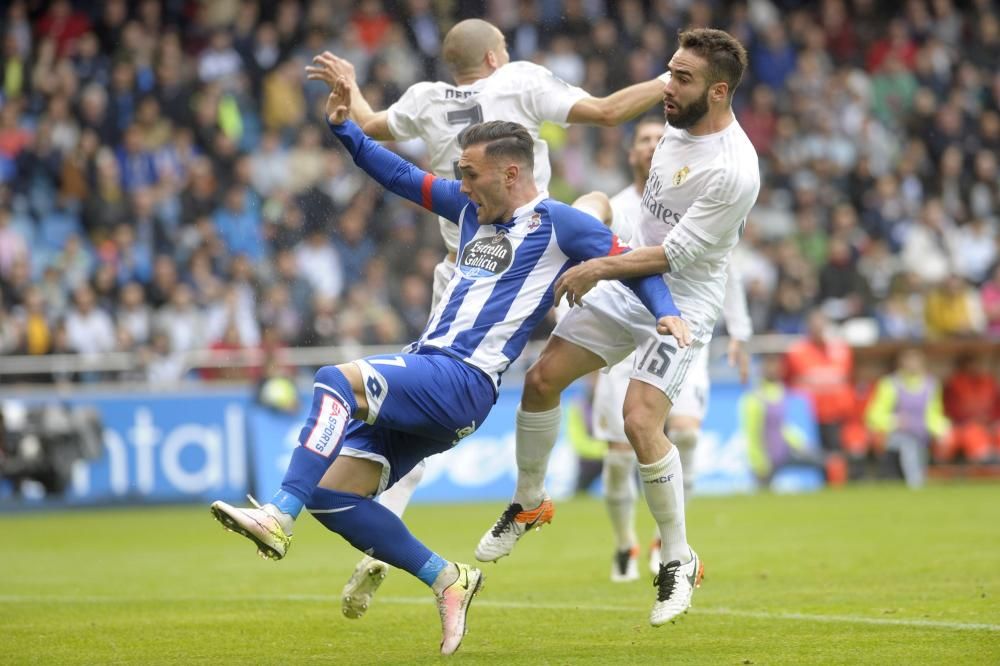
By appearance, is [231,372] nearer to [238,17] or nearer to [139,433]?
[139,433]

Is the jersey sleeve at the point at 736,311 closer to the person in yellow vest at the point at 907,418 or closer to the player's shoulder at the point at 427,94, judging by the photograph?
the player's shoulder at the point at 427,94

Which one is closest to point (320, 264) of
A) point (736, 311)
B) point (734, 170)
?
point (736, 311)

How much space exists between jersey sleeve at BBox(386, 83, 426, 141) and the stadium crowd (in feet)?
20.8

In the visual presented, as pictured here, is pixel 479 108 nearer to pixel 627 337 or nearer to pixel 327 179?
pixel 627 337

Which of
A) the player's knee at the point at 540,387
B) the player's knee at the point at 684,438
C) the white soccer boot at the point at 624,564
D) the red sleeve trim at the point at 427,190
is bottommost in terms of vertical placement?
the white soccer boot at the point at 624,564

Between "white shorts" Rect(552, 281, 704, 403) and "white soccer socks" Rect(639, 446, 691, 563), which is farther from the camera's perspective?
"white shorts" Rect(552, 281, 704, 403)

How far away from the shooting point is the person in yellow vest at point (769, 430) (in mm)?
19297

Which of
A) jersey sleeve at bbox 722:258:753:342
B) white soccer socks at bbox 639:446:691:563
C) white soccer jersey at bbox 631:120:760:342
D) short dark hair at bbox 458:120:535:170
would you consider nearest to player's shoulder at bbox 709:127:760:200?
white soccer jersey at bbox 631:120:760:342

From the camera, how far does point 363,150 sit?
8039 millimetres

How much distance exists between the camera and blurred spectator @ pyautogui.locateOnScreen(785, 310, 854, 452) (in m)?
20.0

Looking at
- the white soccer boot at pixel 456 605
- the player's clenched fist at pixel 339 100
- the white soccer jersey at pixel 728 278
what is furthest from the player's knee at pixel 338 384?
the white soccer jersey at pixel 728 278

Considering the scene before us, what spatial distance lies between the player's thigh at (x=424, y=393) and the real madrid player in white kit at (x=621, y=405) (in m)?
3.41

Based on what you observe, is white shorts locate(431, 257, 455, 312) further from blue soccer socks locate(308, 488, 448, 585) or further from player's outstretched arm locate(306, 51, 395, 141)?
blue soccer socks locate(308, 488, 448, 585)

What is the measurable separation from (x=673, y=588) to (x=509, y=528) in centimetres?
112
